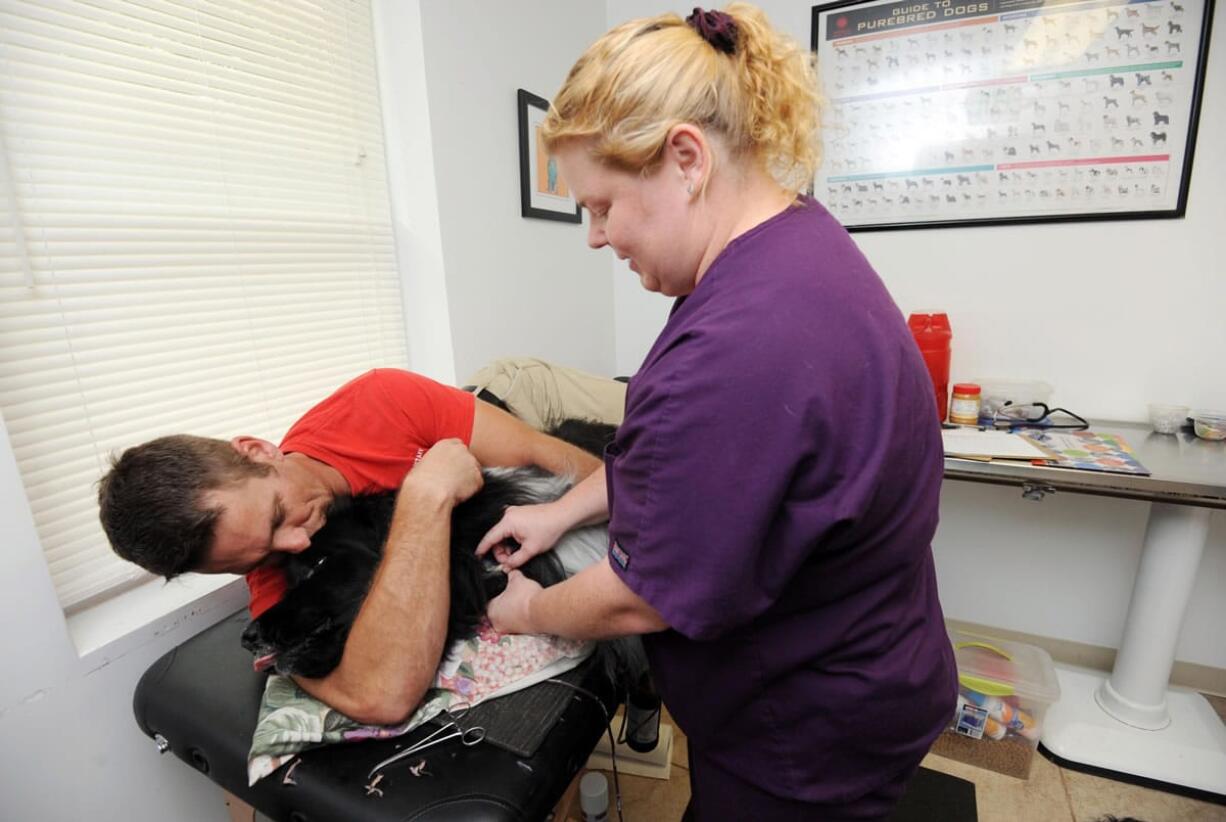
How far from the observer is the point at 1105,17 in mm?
1823

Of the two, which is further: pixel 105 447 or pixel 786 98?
pixel 105 447

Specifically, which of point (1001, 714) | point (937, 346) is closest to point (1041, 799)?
point (1001, 714)

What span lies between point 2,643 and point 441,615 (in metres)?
0.77

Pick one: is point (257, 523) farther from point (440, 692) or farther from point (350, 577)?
point (440, 692)

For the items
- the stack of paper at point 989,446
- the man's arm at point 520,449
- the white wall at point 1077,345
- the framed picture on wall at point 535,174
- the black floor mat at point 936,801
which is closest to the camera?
the black floor mat at point 936,801

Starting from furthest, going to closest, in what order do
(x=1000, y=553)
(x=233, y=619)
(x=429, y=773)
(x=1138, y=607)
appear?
(x=1000, y=553) → (x=1138, y=607) → (x=233, y=619) → (x=429, y=773)

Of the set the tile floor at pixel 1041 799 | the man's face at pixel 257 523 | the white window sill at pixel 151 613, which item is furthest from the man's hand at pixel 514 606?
the tile floor at pixel 1041 799

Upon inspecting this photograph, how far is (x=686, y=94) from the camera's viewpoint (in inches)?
25.0

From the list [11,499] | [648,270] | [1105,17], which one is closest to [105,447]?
[11,499]

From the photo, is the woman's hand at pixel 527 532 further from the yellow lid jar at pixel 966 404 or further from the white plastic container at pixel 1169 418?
the white plastic container at pixel 1169 418

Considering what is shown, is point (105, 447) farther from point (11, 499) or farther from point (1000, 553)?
point (1000, 553)

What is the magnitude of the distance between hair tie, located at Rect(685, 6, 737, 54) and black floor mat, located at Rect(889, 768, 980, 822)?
142 centimetres

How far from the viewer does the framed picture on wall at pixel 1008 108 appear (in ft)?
5.97

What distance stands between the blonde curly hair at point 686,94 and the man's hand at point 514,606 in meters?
0.66
